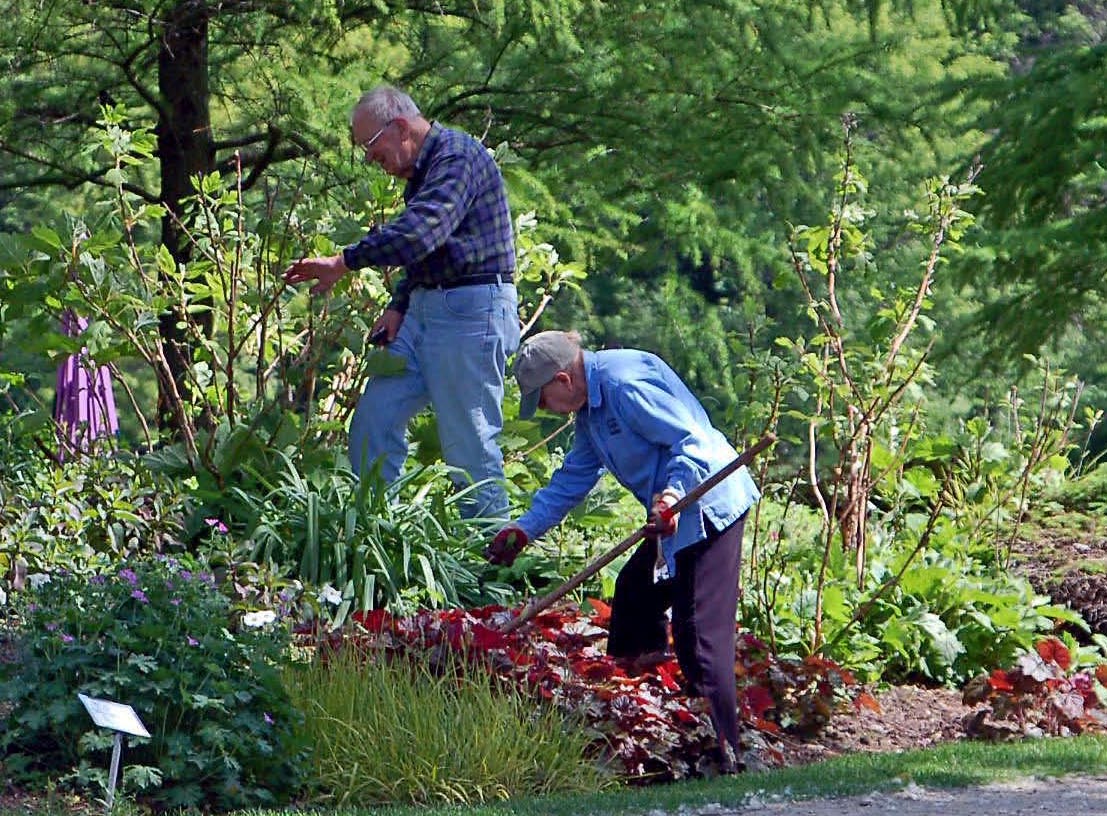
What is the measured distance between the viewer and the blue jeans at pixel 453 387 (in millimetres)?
6914

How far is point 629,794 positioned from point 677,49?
20.0ft

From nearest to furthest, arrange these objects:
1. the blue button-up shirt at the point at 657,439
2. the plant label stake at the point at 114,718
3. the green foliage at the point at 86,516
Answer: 1. the plant label stake at the point at 114,718
2. the blue button-up shirt at the point at 657,439
3. the green foliage at the point at 86,516

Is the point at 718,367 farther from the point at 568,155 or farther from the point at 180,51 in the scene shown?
the point at 180,51

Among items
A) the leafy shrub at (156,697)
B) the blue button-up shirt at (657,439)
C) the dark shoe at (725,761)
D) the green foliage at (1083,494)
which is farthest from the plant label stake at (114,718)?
the green foliage at (1083,494)

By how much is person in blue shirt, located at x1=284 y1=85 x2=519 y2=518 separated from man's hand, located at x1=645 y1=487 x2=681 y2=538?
6.78 feet

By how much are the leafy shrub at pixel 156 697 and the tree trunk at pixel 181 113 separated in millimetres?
4517

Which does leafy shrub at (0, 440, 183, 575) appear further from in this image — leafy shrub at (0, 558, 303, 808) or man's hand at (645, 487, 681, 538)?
man's hand at (645, 487, 681, 538)

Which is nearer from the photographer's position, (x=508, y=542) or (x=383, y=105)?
(x=508, y=542)

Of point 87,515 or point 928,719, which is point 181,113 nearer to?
point 87,515

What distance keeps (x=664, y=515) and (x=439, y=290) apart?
2.37 meters

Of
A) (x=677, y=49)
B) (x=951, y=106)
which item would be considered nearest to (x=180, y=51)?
(x=677, y=49)

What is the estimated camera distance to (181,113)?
391 inches

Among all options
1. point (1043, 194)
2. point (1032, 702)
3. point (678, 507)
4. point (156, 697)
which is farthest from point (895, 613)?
point (1043, 194)

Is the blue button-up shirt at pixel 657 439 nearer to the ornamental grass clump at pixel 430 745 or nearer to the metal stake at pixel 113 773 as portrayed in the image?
the ornamental grass clump at pixel 430 745
